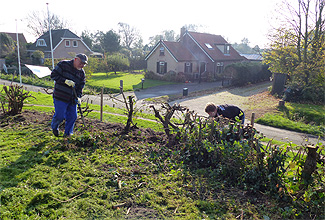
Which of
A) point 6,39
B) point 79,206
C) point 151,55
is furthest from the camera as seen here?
point 6,39

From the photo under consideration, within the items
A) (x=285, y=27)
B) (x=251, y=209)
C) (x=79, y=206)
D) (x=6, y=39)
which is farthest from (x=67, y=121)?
(x=6, y=39)

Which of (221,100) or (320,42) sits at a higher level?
(320,42)

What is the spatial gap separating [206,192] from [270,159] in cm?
114

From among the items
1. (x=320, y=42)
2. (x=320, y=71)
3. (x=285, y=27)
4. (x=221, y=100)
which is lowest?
(x=221, y=100)

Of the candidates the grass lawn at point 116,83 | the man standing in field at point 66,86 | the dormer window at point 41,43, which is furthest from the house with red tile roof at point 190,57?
the man standing in field at point 66,86

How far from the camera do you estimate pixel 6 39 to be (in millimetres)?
35750

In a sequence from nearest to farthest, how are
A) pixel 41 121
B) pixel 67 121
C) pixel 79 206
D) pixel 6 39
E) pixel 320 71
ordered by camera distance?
pixel 79 206
pixel 67 121
pixel 41 121
pixel 320 71
pixel 6 39

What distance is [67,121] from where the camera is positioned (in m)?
5.92

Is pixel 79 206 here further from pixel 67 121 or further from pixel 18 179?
pixel 67 121

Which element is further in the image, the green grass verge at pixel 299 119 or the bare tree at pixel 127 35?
the bare tree at pixel 127 35

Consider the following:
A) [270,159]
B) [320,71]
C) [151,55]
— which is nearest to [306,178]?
[270,159]

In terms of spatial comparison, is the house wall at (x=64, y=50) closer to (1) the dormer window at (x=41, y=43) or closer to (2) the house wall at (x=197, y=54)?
(1) the dormer window at (x=41, y=43)

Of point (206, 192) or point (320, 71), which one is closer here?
point (206, 192)

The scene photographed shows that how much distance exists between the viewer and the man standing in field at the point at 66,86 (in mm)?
5539
